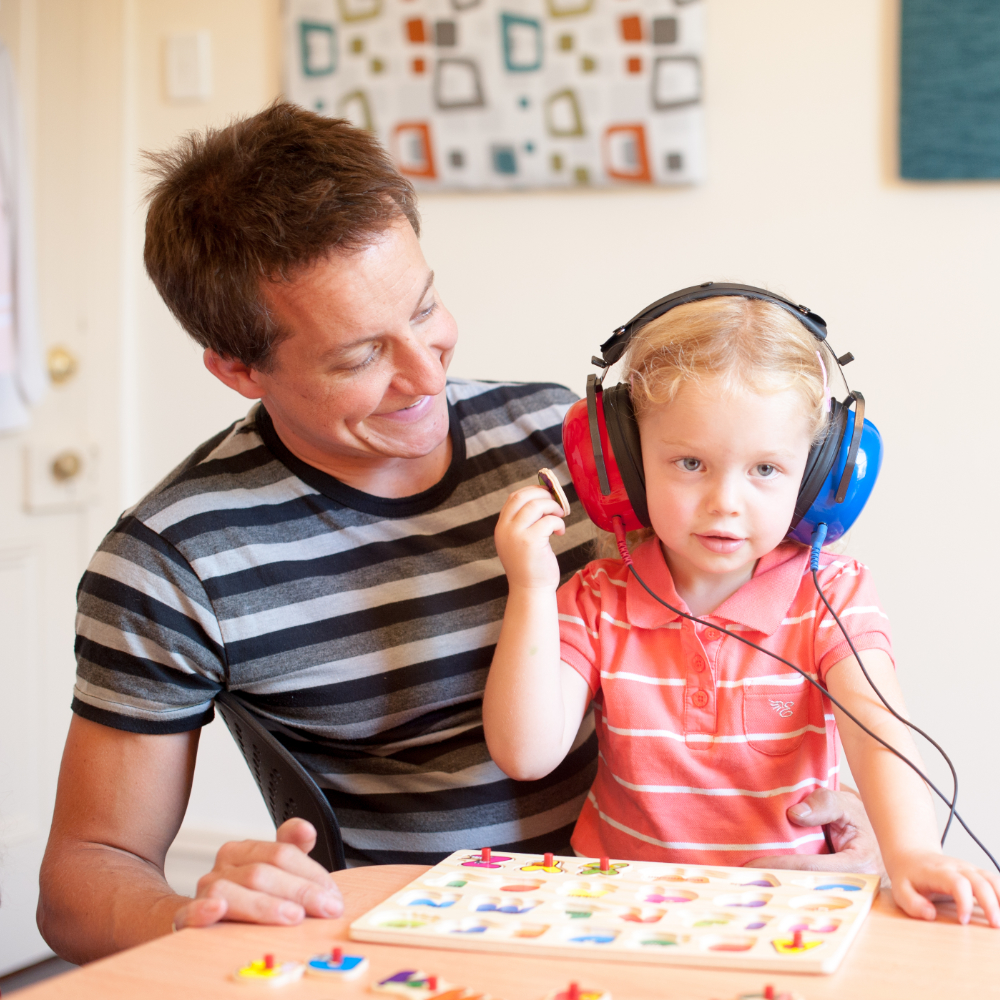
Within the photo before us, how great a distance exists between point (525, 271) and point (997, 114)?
0.86m

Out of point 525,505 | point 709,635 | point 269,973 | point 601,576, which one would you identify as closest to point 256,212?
point 525,505

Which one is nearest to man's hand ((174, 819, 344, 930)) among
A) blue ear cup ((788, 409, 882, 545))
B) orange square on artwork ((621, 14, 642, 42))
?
blue ear cup ((788, 409, 882, 545))

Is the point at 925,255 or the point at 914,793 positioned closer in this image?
the point at 914,793

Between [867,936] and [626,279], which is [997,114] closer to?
[626,279]

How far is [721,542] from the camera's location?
99cm

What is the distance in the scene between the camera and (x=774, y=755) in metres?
1.03

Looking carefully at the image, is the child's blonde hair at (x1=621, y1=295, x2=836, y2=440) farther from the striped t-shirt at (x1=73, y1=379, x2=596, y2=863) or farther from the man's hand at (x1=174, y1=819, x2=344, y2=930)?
the man's hand at (x1=174, y1=819, x2=344, y2=930)

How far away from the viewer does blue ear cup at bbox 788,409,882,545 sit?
0.99 metres

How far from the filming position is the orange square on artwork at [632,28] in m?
1.94

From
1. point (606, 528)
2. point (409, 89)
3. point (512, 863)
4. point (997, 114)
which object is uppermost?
point (409, 89)

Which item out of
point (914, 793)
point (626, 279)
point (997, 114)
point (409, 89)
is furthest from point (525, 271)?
point (914, 793)

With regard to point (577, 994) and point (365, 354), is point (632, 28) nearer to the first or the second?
point (365, 354)

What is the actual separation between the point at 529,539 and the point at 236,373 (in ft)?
1.35

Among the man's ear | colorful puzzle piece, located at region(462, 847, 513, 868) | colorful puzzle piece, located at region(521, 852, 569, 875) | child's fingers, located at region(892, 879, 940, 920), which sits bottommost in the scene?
colorful puzzle piece, located at region(462, 847, 513, 868)
